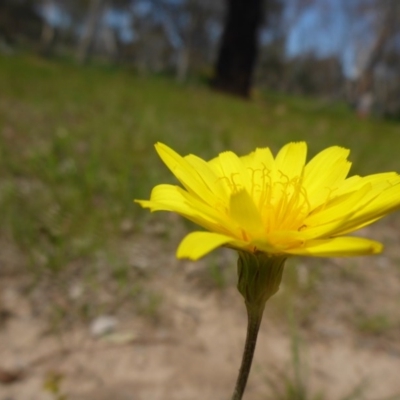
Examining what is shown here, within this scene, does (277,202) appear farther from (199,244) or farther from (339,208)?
(199,244)

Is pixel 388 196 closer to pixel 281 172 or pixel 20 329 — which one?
pixel 281 172

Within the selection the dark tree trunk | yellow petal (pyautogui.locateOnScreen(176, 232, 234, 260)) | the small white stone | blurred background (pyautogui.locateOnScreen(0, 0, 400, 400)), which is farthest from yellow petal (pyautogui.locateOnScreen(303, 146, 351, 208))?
the dark tree trunk

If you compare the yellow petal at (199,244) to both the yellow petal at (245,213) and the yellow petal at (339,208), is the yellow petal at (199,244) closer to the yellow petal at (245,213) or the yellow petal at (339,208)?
the yellow petal at (245,213)

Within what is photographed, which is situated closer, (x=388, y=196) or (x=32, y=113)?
(x=388, y=196)

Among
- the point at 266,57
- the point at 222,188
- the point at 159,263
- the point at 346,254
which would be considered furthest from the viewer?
the point at 266,57

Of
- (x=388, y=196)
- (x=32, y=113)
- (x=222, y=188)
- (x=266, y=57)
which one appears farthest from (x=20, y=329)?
(x=266, y=57)

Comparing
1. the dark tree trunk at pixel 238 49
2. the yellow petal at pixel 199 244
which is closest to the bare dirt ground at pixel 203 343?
the yellow petal at pixel 199 244

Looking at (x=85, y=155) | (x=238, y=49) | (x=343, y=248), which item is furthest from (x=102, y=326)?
(x=238, y=49)
